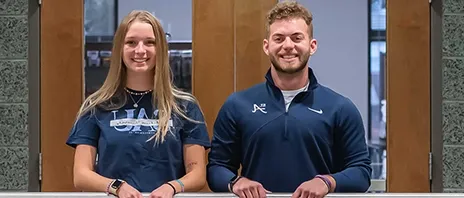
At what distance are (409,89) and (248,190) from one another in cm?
141

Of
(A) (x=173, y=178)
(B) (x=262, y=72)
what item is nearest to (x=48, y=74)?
(B) (x=262, y=72)

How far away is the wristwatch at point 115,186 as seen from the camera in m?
1.66

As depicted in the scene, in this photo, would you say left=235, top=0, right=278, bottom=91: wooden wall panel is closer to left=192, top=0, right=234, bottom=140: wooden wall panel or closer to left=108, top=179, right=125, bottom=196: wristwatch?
left=192, top=0, right=234, bottom=140: wooden wall panel

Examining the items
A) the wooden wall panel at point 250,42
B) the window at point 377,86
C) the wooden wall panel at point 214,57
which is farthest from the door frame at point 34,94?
the window at point 377,86

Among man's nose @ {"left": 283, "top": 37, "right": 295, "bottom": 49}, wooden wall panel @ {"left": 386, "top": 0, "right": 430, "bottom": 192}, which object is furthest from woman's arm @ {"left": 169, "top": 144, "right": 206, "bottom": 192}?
wooden wall panel @ {"left": 386, "top": 0, "right": 430, "bottom": 192}

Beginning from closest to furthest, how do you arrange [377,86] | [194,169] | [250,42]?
[194,169] → [250,42] → [377,86]

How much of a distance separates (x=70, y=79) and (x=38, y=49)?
19 centimetres

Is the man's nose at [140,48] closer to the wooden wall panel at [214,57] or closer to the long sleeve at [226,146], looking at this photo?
the long sleeve at [226,146]

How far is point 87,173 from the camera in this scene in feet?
5.84

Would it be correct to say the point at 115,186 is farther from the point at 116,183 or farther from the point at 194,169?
the point at 194,169

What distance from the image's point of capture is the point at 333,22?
113 inches

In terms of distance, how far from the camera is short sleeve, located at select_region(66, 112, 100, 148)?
6.06 ft

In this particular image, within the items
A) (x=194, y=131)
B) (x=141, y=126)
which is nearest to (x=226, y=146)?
(x=194, y=131)

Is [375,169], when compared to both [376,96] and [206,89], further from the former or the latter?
[206,89]
